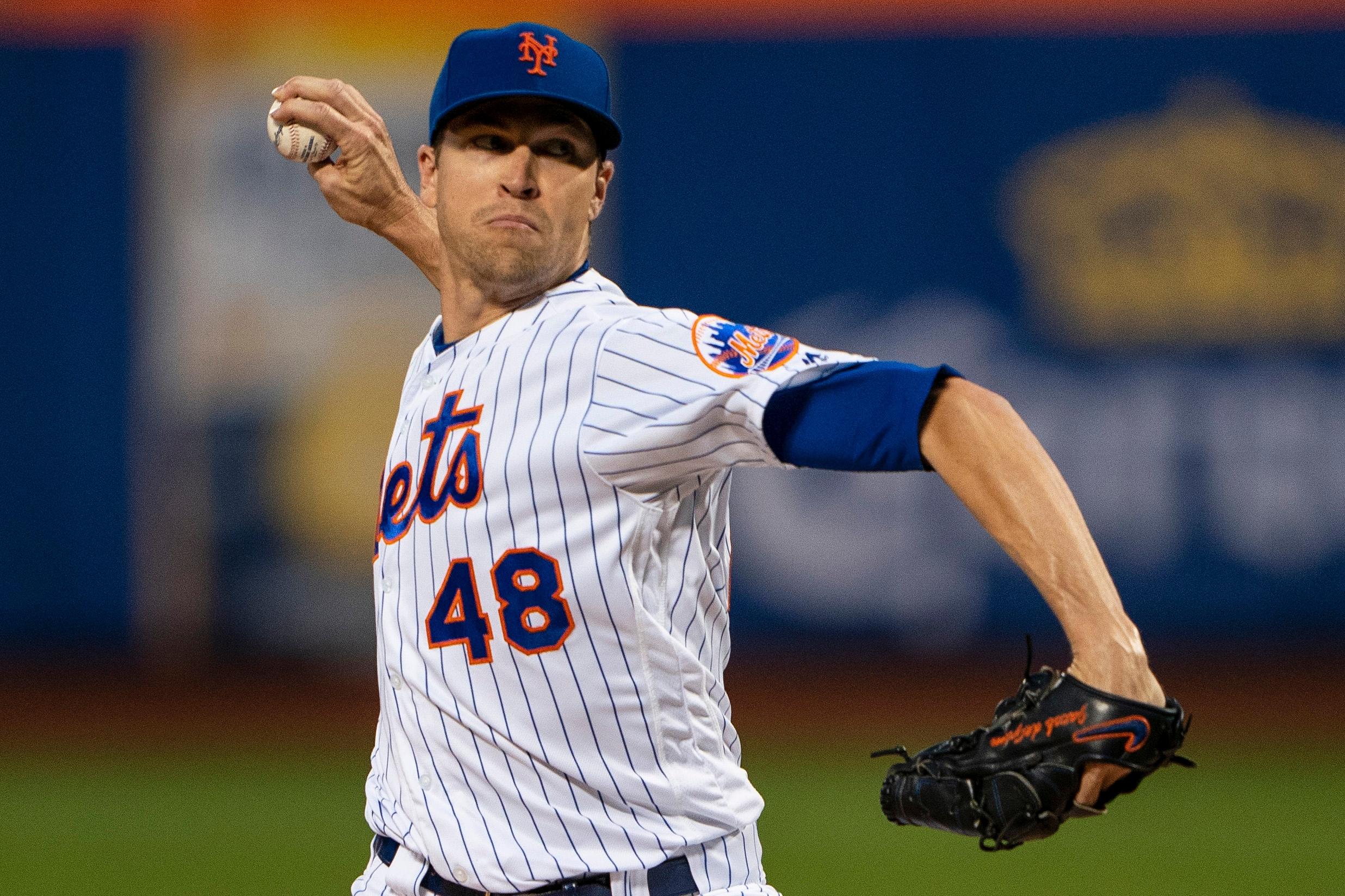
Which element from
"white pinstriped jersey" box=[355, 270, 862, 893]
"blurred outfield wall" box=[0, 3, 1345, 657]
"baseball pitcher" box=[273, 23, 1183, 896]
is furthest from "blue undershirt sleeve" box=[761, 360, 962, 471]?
"blurred outfield wall" box=[0, 3, 1345, 657]

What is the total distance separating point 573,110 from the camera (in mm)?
2441

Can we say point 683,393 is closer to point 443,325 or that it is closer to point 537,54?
point 537,54

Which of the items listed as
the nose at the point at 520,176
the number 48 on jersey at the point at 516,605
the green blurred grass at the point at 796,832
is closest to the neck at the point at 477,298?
the nose at the point at 520,176

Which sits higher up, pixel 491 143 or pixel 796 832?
pixel 491 143

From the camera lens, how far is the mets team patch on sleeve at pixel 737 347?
6.43 ft

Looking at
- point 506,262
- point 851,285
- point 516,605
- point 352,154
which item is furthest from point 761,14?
point 516,605

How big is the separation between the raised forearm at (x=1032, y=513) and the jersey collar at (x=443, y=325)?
0.86 m

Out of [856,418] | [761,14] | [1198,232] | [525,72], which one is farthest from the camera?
[761,14]

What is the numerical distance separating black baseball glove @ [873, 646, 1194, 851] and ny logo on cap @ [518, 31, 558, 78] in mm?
1136

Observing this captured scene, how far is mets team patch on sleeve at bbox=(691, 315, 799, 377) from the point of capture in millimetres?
1961

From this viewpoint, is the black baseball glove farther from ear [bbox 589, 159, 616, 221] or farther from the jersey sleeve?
ear [bbox 589, 159, 616, 221]

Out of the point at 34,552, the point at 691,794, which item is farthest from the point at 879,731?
the point at 691,794

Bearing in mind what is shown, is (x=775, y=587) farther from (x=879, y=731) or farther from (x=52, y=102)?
(x=52, y=102)

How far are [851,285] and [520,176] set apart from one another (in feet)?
26.8
